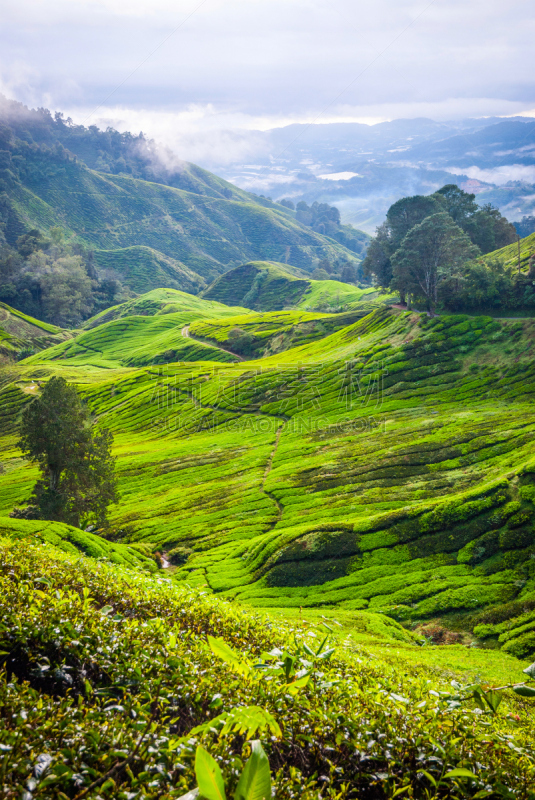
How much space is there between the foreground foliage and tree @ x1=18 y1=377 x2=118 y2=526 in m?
32.4

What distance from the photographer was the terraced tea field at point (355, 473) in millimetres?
28766

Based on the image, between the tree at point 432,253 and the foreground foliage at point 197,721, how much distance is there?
76.5m

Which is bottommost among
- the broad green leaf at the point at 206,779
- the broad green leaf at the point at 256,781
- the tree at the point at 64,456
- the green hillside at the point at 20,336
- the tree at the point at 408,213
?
the tree at the point at 64,456

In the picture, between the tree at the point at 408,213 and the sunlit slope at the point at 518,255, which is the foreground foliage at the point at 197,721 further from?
the tree at the point at 408,213

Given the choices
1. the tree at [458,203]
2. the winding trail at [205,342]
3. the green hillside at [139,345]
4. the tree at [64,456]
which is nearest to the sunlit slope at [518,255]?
the tree at [458,203]

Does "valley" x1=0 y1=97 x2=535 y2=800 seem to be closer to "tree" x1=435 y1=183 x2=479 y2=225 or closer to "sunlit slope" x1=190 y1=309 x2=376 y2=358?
"tree" x1=435 y1=183 x2=479 y2=225

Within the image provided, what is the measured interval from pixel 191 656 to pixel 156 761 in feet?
7.90

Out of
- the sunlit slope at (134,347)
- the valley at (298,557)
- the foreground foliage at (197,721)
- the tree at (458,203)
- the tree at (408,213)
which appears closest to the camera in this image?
the foreground foliage at (197,721)

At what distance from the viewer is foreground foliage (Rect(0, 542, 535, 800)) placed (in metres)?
4.36

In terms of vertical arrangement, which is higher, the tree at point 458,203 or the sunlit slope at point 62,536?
the tree at point 458,203

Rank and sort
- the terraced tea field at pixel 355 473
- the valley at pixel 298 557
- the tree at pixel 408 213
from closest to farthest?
the valley at pixel 298 557
the terraced tea field at pixel 355 473
the tree at pixel 408 213

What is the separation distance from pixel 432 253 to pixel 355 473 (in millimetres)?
48009

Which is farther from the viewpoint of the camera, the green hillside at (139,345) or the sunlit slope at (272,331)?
the green hillside at (139,345)

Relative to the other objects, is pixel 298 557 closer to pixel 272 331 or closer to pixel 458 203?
pixel 272 331
